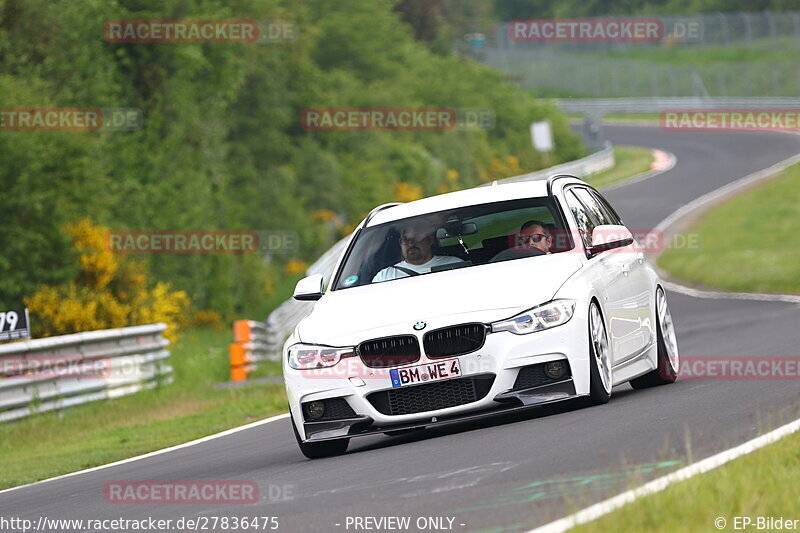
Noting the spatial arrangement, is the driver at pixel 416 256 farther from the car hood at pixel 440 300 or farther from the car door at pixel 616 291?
the car door at pixel 616 291

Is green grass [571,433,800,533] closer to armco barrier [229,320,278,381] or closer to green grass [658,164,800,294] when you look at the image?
armco barrier [229,320,278,381]

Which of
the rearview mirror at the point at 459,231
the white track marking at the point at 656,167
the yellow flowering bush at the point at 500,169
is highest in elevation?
the yellow flowering bush at the point at 500,169

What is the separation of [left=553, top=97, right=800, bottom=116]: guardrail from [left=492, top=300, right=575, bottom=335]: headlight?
69.7m

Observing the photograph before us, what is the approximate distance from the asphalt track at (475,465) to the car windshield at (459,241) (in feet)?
3.73

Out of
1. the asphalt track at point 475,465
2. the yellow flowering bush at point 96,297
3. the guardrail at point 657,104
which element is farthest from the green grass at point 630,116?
the asphalt track at point 475,465

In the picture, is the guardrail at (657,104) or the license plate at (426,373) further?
the guardrail at (657,104)

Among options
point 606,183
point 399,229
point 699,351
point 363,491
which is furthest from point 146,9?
Result: point 363,491

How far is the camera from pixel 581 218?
11.5m

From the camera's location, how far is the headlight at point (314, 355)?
Result: 9703mm

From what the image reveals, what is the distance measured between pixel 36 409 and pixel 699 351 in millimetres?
7676

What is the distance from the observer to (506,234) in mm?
10867

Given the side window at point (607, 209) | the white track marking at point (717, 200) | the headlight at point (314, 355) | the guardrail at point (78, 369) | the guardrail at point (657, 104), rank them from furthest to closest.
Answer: the guardrail at point (657, 104) < the white track marking at point (717, 200) < the guardrail at point (78, 369) < the side window at point (607, 209) < the headlight at point (314, 355)

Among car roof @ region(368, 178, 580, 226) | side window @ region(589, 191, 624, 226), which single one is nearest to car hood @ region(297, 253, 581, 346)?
car roof @ region(368, 178, 580, 226)

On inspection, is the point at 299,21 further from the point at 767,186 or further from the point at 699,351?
the point at 699,351
